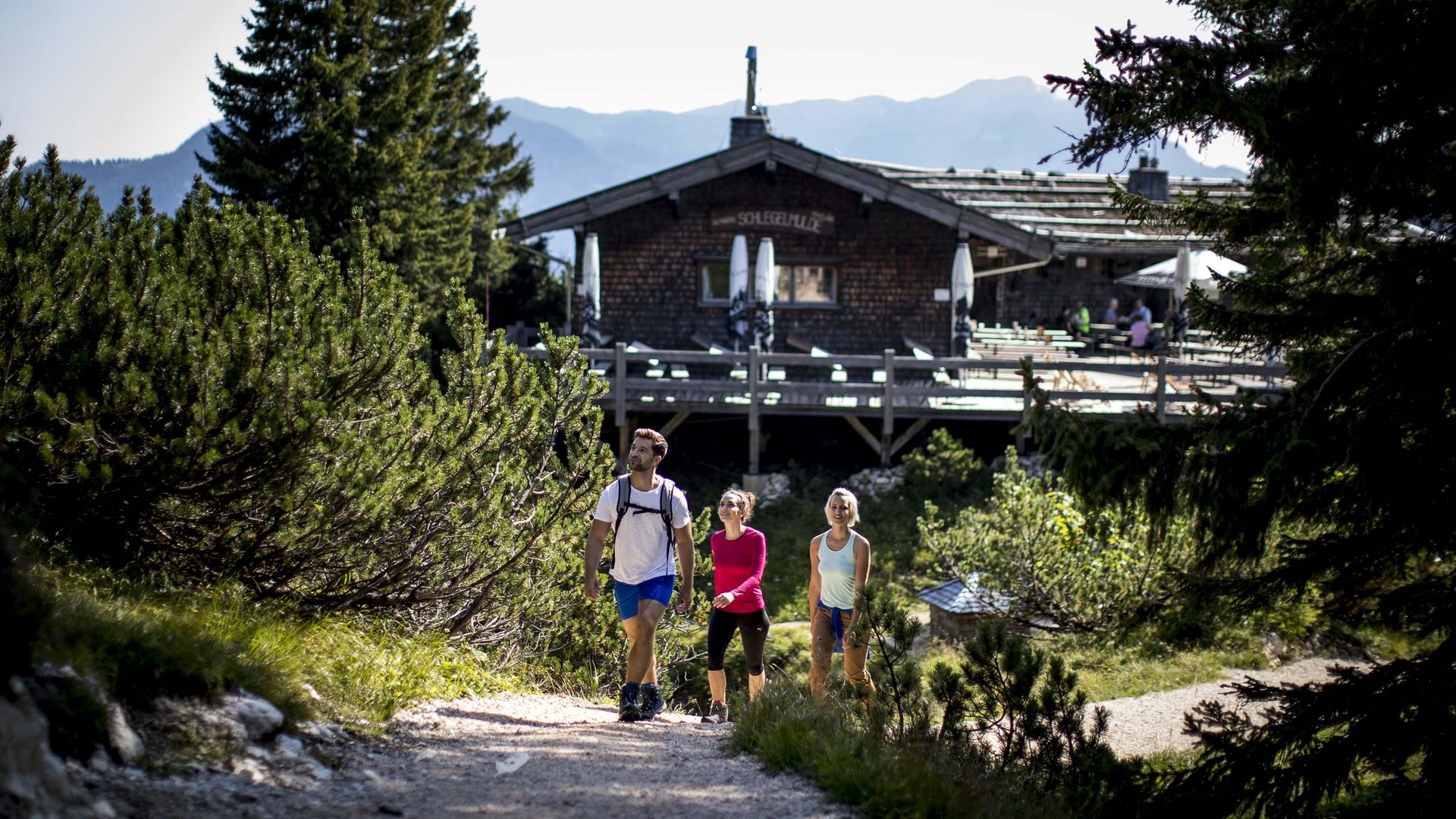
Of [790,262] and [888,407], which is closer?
[888,407]

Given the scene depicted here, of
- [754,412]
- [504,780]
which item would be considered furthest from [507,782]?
[754,412]

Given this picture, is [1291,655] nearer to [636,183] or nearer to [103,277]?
[103,277]

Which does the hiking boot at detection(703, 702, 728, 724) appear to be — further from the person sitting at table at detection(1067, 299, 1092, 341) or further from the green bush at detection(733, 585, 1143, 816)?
the person sitting at table at detection(1067, 299, 1092, 341)

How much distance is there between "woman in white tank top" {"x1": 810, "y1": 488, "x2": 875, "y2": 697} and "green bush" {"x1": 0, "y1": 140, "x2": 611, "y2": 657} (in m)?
1.84

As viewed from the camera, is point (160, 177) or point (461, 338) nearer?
point (461, 338)

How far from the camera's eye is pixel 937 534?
523 inches

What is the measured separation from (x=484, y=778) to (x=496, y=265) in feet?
87.0

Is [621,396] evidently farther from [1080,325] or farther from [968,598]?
[1080,325]

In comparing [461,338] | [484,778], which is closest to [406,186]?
[461,338]

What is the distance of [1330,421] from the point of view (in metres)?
6.13

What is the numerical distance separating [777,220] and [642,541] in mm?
16110

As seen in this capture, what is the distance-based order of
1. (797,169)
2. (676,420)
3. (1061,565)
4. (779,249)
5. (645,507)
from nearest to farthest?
(645,507), (1061,565), (676,420), (797,169), (779,249)

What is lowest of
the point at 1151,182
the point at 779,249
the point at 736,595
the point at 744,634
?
the point at 744,634

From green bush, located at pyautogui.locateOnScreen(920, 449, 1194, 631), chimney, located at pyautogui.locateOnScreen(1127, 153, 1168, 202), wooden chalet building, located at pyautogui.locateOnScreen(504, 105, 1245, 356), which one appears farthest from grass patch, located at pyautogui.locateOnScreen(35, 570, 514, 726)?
Answer: chimney, located at pyautogui.locateOnScreen(1127, 153, 1168, 202)
